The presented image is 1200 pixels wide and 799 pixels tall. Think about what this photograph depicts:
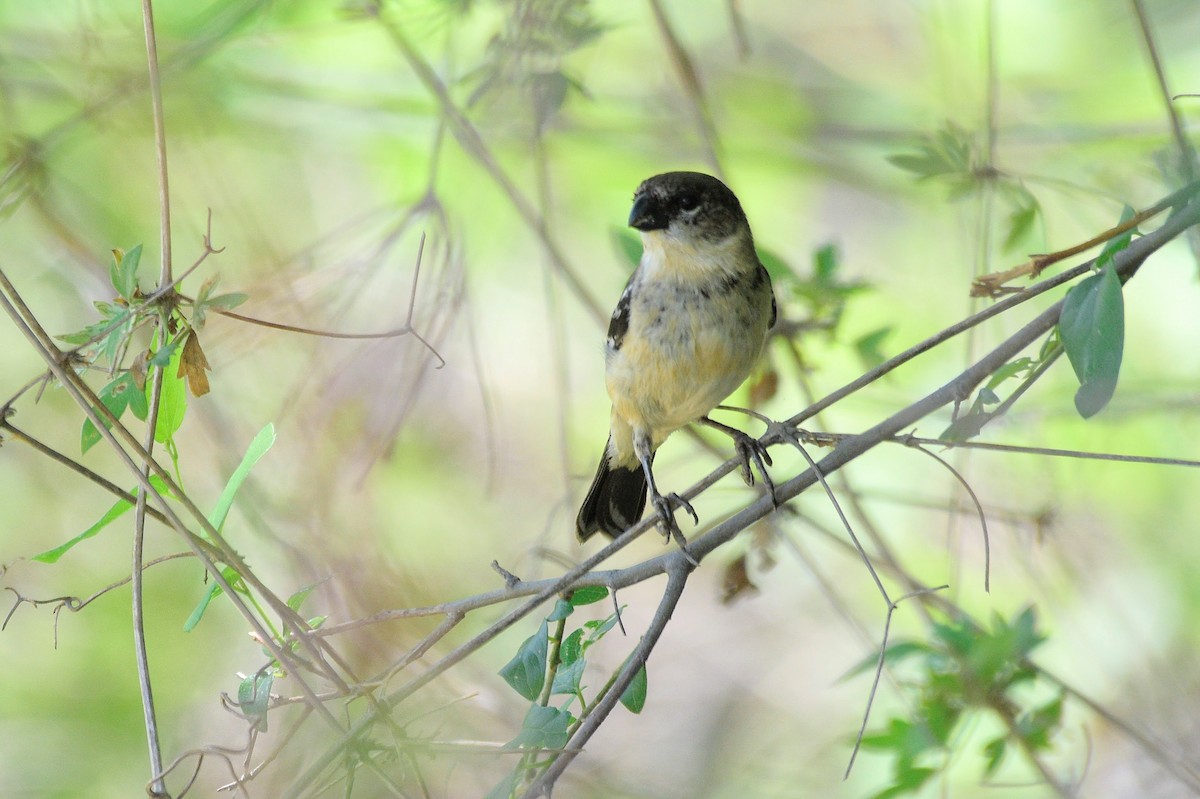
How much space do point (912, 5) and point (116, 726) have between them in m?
4.82

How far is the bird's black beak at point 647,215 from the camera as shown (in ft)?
10.2

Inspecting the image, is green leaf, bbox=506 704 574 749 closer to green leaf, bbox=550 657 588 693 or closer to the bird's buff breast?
green leaf, bbox=550 657 588 693

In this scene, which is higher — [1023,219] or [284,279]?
[284,279]

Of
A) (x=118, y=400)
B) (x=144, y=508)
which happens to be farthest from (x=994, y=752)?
(x=118, y=400)

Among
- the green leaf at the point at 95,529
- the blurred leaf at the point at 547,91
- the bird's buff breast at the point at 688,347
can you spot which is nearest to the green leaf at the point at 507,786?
the green leaf at the point at 95,529

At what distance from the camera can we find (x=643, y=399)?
3.33 m

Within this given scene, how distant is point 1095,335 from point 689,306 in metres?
1.44

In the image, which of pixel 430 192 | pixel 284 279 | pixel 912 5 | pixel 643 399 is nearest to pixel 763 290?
pixel 643 399

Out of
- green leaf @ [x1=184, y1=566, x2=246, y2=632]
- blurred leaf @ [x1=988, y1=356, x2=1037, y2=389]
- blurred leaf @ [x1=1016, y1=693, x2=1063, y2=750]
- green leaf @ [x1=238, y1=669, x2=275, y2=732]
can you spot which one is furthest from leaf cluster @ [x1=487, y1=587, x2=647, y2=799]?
blurred leaf @ [x1=1016, y1=693, x2=1063, y2=750]

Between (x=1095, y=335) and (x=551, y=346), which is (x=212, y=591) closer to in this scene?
(x=1095, y=335)

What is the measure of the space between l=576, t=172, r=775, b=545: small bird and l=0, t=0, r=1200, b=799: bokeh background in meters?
0.22

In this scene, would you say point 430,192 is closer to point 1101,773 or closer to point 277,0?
point 277,0

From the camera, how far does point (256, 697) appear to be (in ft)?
6.42

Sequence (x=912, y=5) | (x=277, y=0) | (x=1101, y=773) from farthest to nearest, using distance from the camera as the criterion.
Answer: (x=912, y=5) → (x=1101, y=773) → (x=277, y=0)
